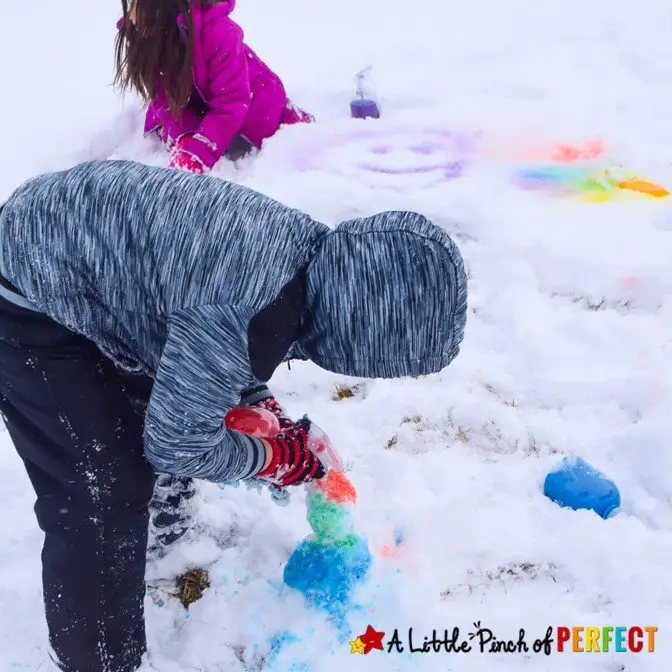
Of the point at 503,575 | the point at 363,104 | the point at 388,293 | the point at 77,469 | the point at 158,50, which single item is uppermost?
the point at 158,50

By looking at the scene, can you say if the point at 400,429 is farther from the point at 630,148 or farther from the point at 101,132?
the point at 101,132

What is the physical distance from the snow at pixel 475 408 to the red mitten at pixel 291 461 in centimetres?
27

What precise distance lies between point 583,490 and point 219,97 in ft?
Result: 6.78

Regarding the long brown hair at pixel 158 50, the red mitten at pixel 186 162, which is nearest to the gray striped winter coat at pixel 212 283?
the long brown hair at pixel 158 50

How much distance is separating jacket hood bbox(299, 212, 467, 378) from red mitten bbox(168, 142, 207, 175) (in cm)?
180

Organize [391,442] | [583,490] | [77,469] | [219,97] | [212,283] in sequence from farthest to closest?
[219,97] < [391,442] < [583,490] < [77,469] < [212,283]

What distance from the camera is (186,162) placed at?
2.79m

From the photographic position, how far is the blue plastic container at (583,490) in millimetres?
1635

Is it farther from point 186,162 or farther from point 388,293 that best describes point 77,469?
point 186,162

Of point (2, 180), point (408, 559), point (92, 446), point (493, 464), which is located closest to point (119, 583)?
point (92, 446)

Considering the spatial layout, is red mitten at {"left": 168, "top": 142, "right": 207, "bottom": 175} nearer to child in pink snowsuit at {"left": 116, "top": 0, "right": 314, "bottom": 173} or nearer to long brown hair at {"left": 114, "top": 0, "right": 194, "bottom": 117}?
child in pink snowsuit at {"left": 116, "top": 0, "right": 314, "bottom": 173}

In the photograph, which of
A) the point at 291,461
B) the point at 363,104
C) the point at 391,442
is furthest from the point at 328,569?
the point at 363,104

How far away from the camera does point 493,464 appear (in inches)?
70.7

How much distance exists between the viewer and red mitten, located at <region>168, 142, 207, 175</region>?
9.14 ft
